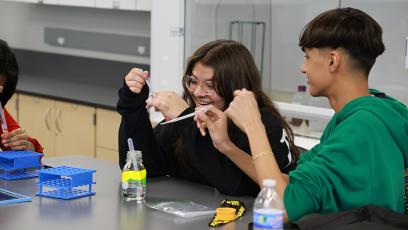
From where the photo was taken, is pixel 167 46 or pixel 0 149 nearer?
pixel 0 149

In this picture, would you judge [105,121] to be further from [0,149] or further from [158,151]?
[158,151]

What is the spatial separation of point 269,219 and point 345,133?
0.39m

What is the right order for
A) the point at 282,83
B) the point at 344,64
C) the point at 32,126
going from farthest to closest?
the point at 32,126 < the point at 282,83 < the point at 344,64

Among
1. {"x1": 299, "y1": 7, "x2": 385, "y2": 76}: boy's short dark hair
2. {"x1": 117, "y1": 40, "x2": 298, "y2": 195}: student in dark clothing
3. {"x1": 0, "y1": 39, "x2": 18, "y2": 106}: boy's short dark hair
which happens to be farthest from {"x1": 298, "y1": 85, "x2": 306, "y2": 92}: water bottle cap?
{"x1": 299, "y1": 7, "x2": 385, "y2": 76}: boy's short dark hair

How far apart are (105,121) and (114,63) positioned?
2.48 feet

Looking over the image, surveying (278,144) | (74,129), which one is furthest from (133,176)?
(74,129)

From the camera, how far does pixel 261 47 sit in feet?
14.8

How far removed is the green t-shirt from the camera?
76.5 inches

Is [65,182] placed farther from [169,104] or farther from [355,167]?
[355,167]

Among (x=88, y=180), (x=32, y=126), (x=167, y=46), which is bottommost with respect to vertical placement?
(x=32, y=126)

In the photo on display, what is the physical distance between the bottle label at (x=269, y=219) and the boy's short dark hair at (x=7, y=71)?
162 cm

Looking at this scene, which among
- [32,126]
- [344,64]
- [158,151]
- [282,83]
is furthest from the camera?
[32,126]

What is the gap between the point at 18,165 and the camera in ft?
8.66

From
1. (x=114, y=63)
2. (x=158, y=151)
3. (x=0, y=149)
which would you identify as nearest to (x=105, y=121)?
(x=114, y=63)
